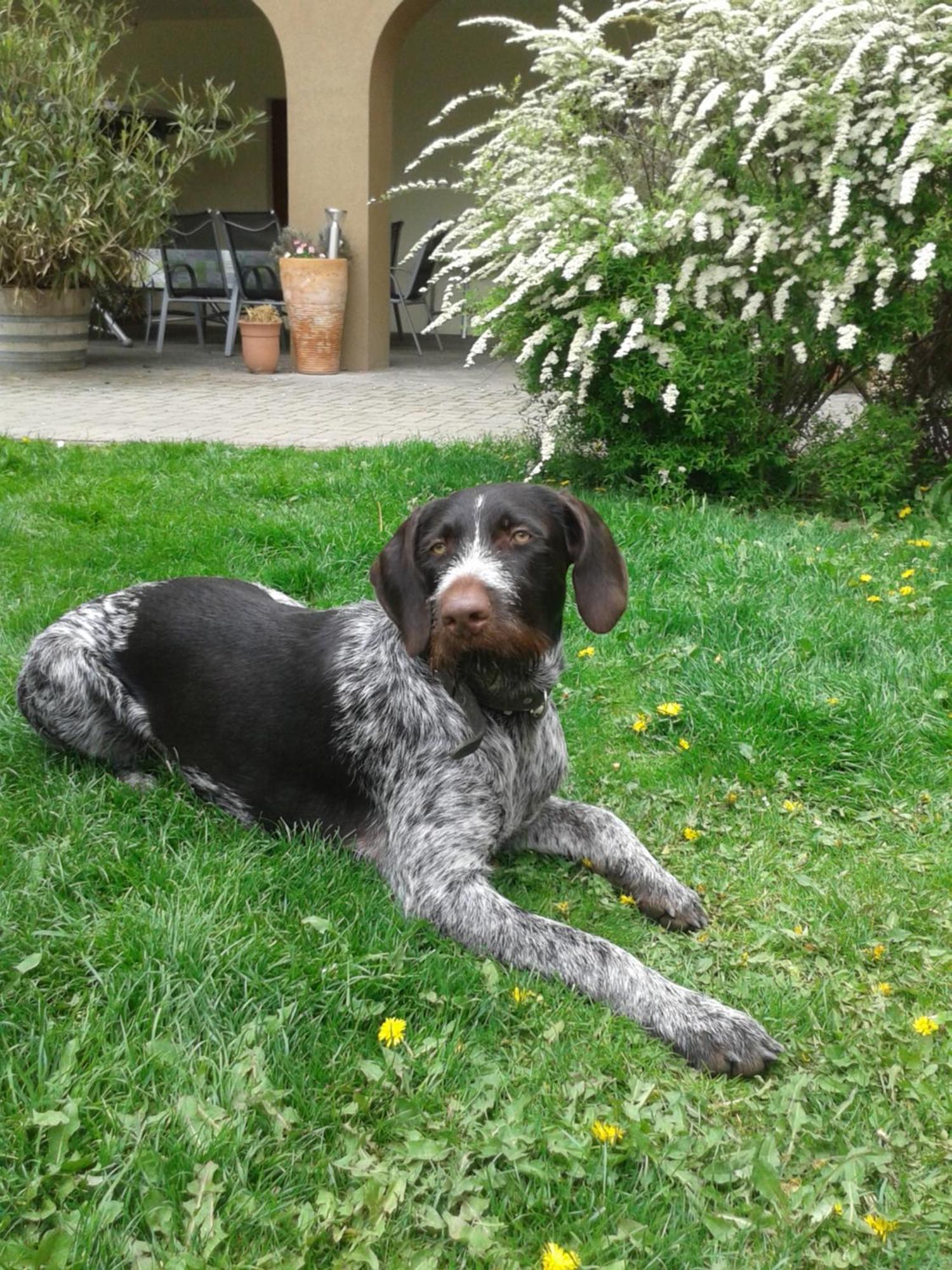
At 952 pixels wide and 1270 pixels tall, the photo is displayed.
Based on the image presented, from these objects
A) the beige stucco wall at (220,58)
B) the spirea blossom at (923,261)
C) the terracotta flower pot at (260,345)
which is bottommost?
the terracotta flower pot at (260,345)

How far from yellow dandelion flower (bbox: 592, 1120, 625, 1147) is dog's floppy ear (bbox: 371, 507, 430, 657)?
1.10 m

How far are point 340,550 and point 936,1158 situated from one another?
3.41 metres

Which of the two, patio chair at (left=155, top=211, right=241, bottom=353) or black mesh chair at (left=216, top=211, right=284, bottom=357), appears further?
patio chair at (left=155, top=211, right=241, bottom=353)

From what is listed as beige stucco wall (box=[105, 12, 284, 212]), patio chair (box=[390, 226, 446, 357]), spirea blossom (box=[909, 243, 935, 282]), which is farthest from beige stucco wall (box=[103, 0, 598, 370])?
spirea blossom (box=[909, 243, 935, 282])

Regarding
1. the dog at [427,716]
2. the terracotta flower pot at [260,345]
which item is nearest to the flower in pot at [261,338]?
the terracotta flower pot at [260,345]

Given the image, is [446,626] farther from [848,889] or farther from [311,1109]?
[848,889]

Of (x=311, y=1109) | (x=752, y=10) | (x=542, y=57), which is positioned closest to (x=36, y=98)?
(x=542, y=57)

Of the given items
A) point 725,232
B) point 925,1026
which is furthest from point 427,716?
point 725,232

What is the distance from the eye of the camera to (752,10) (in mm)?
5398

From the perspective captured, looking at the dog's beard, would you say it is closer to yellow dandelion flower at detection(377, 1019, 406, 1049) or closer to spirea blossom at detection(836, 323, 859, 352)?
yellow dandelion flower at detection(377, 1019, 406, 1049)

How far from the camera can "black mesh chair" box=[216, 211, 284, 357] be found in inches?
440

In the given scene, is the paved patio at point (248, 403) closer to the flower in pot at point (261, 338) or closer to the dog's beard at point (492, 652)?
the flower in pot at point (261, 338)

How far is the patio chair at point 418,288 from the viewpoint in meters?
12.8

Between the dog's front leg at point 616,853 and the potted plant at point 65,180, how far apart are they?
8.55m
